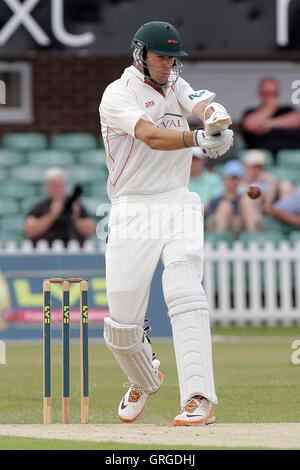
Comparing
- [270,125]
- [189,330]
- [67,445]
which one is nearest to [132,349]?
[189,330]

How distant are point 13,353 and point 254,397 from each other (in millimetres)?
3974

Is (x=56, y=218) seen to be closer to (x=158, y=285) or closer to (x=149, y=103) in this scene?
(x=158, y=285)

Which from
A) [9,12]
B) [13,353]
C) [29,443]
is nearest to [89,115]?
[9,12]

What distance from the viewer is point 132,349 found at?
6754 millimetres

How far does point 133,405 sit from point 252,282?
24.3 feet

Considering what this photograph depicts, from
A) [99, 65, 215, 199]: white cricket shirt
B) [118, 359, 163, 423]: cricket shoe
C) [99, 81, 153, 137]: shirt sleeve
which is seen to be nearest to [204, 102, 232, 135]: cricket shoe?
[99, 81, 153, 137]: shirt sleeve

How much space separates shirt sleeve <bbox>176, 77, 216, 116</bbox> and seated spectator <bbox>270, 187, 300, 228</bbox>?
7.80m

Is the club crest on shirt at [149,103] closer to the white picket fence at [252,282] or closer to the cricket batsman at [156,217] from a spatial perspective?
the cricket batsman at [156,217]

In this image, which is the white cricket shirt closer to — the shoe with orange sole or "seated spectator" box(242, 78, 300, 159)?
the shoe with orange sole

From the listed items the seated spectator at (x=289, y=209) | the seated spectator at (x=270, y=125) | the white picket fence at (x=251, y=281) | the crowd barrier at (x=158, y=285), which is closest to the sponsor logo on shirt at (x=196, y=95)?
the crowd barrier at (x=158, y=285)

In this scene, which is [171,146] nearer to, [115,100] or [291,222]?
[115,100]

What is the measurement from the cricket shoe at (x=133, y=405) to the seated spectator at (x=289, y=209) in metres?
7.70

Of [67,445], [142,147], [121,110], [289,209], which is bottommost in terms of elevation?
[67,445]

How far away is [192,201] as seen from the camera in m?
6.79
